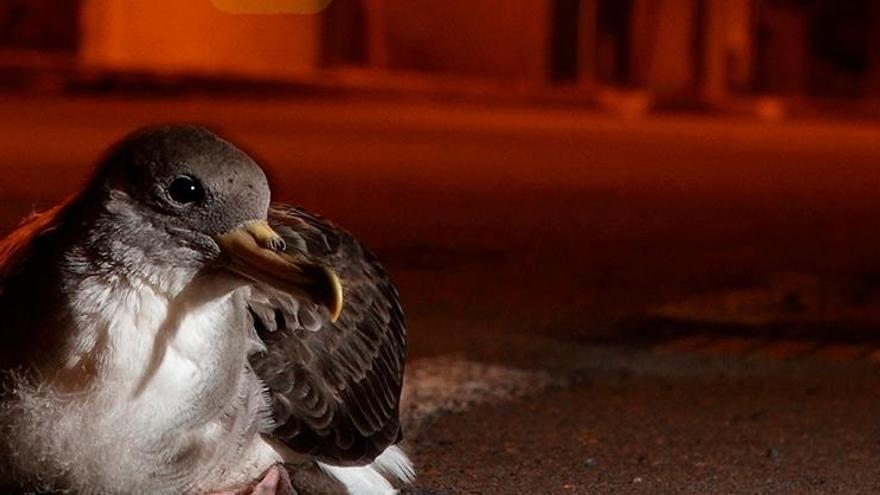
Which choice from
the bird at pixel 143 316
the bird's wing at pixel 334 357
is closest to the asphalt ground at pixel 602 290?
the bird's wing at pixel 334 357

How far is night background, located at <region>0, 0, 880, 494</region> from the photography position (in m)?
6.18

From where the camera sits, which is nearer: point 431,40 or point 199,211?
point 199,211

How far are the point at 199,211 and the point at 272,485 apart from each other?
98 cm

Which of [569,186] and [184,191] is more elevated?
[184,191]

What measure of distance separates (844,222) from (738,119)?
1546 cm

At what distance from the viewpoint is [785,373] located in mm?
7262

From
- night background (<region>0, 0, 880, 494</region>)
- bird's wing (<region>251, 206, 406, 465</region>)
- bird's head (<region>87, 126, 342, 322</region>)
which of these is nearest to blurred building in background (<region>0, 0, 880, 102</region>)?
night background (<region>0, 0, 880, 494</region>)

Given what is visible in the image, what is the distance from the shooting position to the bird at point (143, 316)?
3.70 m

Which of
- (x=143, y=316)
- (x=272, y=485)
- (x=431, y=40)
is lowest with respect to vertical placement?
(x=431, y=40)

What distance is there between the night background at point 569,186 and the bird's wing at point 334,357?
326mm

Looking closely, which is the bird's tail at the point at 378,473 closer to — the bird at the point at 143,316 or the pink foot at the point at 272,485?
the pink foot at the point at 272,485

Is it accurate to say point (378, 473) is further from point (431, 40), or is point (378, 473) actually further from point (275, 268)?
point (431, 40)

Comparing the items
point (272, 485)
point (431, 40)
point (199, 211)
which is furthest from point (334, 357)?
point (431, 40)

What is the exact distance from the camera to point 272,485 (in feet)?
14.7
